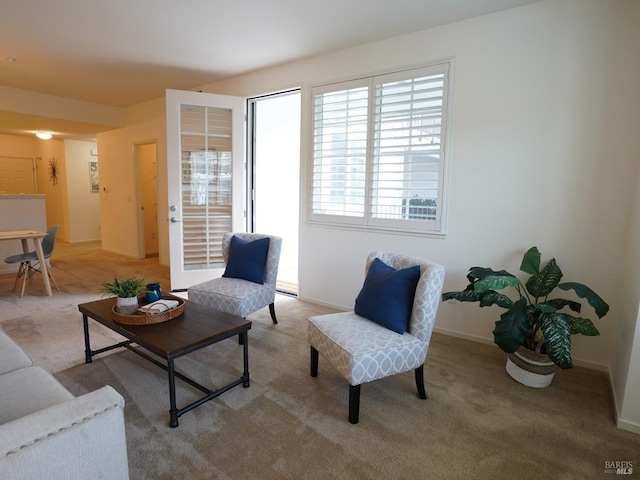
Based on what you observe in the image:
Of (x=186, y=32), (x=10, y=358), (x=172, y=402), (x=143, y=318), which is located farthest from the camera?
(x=186, y=32)

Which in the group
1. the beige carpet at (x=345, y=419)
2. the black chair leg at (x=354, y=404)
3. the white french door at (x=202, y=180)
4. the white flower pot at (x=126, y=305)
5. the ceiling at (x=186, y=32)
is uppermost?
the ceiling at (x=186, y=32)

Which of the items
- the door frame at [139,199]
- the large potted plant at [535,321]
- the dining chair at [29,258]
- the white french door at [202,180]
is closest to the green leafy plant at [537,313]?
the large potted plant at [535,321]

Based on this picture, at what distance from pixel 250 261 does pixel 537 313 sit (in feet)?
7.53

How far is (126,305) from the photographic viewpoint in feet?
7.66

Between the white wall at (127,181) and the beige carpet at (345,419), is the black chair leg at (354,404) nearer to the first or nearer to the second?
the beige carpet at (345,419)

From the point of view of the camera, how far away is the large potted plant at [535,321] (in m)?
2.16

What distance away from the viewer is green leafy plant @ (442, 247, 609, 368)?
2129 millimetres

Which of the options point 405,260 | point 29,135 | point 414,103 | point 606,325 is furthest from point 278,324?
point 29,135

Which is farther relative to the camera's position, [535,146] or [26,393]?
[535,146]

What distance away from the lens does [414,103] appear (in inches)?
127

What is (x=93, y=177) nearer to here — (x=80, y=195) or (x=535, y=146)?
(x=80, y=195)

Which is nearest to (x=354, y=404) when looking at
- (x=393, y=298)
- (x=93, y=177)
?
(x=393, y=298)

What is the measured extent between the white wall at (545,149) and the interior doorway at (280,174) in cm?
223

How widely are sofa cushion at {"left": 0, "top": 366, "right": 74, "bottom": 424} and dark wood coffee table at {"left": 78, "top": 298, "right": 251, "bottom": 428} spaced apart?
46 centimetres
